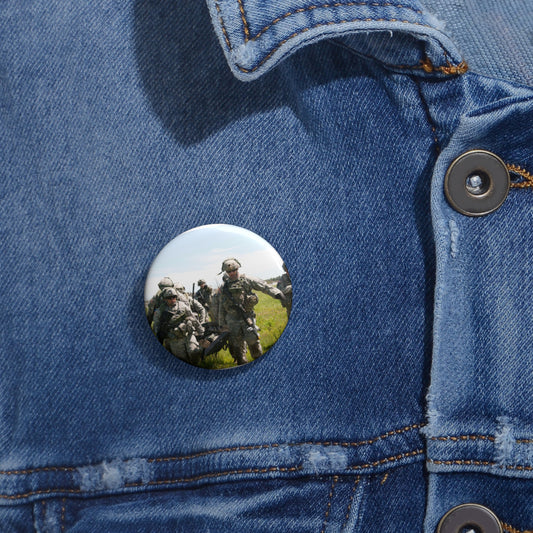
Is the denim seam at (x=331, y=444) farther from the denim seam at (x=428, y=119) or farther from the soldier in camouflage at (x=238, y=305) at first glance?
the denim seam at (x=428, y=119)

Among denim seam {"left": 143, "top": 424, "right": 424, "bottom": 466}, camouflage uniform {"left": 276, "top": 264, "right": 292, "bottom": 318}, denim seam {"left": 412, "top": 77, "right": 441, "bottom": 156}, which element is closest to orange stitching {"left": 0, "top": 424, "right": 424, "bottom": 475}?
denim seam {"left": 143, "top": 424, "right": 424, "bottom": 466}

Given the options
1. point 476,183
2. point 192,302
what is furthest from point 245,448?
point 476,183

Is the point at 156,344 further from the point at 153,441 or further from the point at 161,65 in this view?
the point at 161,65

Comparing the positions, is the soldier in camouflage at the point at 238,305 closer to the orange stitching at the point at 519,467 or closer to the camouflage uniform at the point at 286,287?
the camouflage uniform at the point at 286,287

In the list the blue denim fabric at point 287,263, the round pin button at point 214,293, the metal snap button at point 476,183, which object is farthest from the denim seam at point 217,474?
the metal snap button at point 476,183

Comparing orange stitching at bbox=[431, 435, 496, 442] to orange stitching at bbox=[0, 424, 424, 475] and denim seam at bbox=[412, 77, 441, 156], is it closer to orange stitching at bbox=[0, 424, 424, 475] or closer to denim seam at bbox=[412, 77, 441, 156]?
orange stitching at bbox=[0, 424, 424, 475]

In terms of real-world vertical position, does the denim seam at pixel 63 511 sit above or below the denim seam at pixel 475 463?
below

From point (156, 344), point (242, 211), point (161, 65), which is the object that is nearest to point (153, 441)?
point (156, 344)

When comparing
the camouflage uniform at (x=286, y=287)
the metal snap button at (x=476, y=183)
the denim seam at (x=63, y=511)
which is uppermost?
the metal snap button at (x=476, y=183)

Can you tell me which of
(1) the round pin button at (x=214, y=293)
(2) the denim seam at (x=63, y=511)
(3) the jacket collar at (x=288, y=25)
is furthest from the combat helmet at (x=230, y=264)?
(2) the denim seam at (x=63, y=511)
